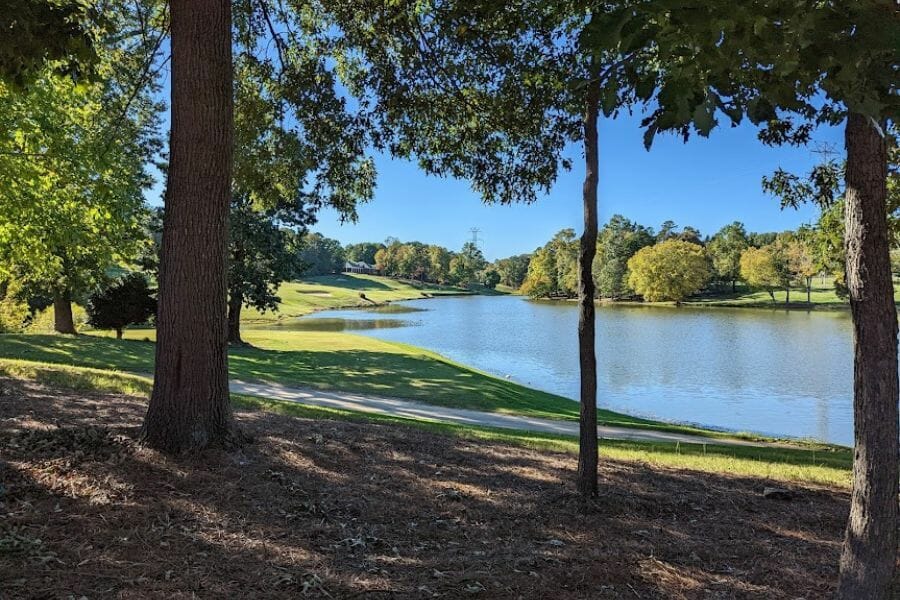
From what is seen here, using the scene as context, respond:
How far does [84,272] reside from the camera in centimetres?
1933

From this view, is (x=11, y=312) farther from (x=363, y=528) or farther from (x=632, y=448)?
(x=363, y=528)

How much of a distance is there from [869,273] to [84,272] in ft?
72.5

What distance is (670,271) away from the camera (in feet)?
242

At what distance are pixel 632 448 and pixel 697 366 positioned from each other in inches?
669

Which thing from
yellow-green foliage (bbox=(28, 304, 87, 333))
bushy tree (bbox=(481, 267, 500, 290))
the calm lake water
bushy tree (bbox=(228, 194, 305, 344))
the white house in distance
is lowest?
the calm lake water

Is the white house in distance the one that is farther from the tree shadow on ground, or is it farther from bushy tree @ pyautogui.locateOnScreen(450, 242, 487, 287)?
the tree shadow on ground

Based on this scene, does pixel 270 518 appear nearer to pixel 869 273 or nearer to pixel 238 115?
pixel 869 273

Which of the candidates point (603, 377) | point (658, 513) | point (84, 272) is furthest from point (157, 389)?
point (603, 377)

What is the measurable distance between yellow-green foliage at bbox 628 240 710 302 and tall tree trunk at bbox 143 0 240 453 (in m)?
75.7

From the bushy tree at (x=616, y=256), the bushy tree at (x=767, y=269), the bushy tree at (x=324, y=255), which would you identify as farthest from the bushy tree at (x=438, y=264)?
the bushy tree at (x=767, y=269)

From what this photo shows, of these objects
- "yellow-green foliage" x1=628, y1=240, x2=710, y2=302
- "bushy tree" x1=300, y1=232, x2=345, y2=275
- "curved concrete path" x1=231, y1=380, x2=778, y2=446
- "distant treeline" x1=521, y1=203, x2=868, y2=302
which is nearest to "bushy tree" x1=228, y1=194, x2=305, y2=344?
"curved concrete path" x1=231, y1=380, x2=778, y2=446

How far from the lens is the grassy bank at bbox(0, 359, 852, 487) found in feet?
22.5

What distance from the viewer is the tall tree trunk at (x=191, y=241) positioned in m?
4.42

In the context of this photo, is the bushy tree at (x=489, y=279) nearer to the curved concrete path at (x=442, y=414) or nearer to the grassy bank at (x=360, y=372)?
the grassy bank at (x=360, y=372)
